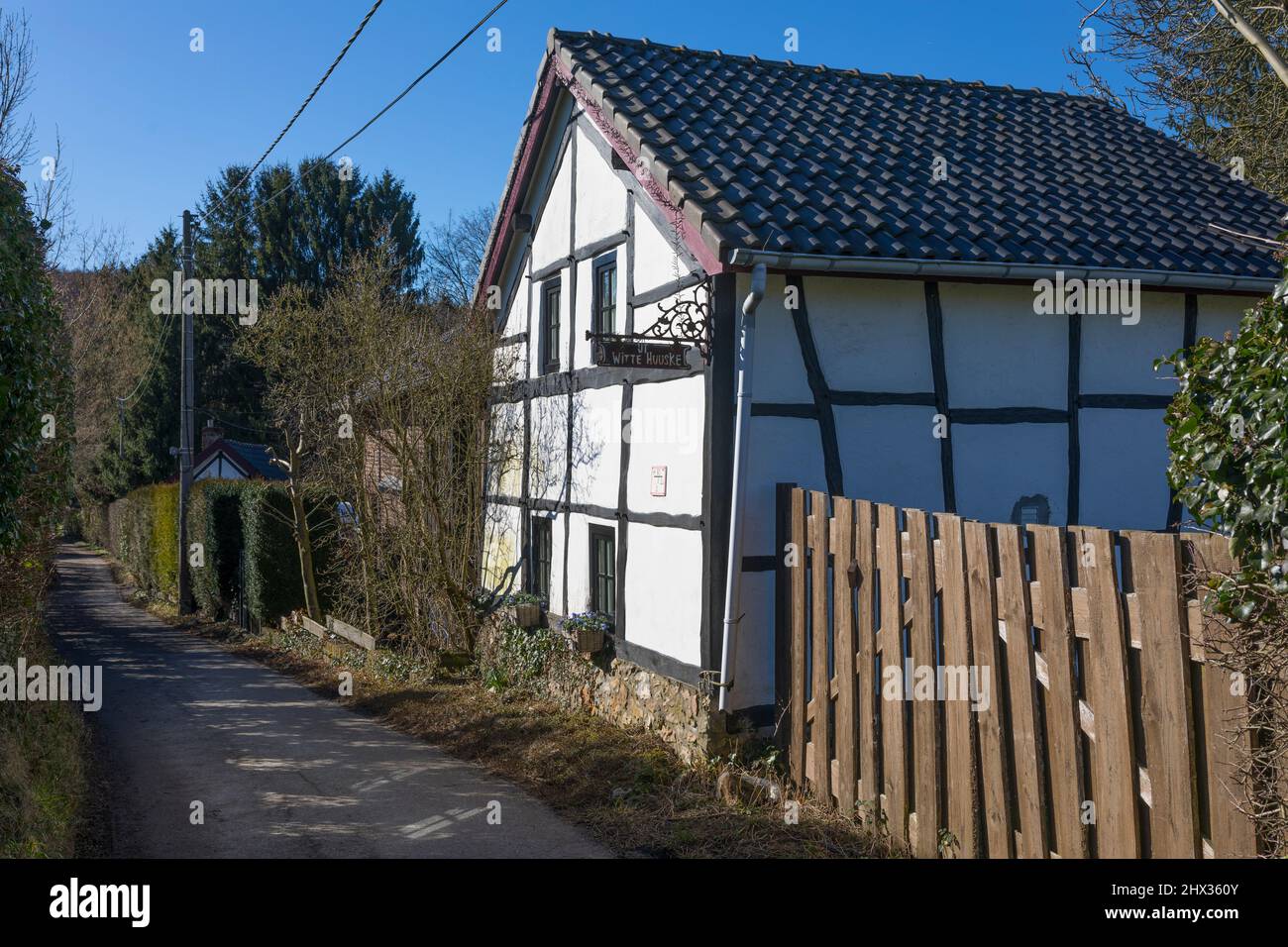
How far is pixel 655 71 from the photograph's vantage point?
10469 millimetres

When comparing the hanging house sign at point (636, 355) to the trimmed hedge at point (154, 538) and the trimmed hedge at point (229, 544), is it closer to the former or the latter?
the trimmed hedge at point (229, 544)

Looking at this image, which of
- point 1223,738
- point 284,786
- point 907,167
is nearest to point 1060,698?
point 1223,738

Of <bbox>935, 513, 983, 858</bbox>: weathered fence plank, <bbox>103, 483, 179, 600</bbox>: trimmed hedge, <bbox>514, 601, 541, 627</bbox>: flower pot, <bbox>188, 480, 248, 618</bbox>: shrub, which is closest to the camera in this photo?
<bbox>935, 513, 983, 858</bbox>: weathered fence plank

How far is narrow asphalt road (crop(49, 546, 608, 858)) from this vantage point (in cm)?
664

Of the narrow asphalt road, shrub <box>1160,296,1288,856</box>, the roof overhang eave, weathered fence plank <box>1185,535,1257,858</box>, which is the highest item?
the roof overhang eave

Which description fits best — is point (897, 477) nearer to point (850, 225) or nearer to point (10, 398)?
point (850, 225)

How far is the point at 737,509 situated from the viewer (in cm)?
748

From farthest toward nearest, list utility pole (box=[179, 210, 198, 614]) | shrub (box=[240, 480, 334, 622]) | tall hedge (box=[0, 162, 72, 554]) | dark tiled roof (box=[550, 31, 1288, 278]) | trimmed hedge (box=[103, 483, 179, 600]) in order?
1. trimmed hedge (box=[103, 483, 179, 600])
2. utility pole (box=[179, 210, 198, 614])
3. shrub (box=[240, 480, 334, 622])
4. dark tiled roof (box=[550, 31, 1288, 278])
5. tall hedge (box=[0, 162, 72, 554])

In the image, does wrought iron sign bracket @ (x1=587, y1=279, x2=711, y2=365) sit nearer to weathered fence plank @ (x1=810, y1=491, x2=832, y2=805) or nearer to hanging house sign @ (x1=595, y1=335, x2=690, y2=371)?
hanging house sign @ (x1=595, y1=335, x2=690, y2=371)

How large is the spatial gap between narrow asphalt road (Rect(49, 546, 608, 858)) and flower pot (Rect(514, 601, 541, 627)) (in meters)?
1.79

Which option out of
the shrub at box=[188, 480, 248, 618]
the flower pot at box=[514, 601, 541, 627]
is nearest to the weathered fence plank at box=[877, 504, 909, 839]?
the flower pot at box=[514, 601, 541, 627]

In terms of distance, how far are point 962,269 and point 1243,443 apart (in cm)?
410

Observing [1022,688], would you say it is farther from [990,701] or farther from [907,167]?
[907,167]
